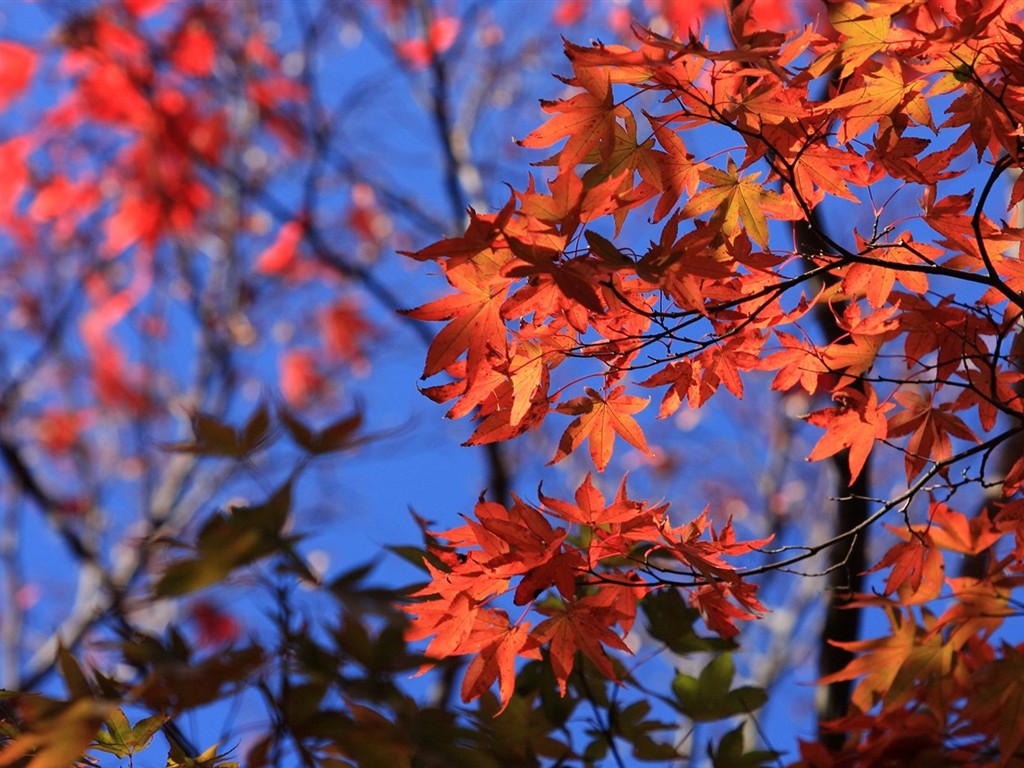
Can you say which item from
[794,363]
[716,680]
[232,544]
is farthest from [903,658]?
[232,544]

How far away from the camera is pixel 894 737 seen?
1.19m

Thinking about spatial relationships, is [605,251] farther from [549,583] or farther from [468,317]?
[549,583]

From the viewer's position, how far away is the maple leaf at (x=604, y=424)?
3.60ft

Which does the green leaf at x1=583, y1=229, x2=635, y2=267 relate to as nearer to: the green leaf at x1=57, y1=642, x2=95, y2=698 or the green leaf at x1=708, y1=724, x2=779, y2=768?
the green leaf at x1=57, y1=642, x2=95, y2=698

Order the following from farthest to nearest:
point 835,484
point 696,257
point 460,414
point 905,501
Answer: point 835,484 → point 905,501 → point 460,414 → point 696,257

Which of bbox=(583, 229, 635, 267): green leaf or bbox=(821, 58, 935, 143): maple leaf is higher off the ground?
bbox=(821, 58, 935, 143): maple leaf

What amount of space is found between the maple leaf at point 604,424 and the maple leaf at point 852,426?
226mm

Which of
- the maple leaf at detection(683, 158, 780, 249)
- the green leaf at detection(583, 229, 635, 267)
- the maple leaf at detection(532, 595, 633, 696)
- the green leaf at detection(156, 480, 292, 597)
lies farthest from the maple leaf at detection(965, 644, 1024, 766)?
the green leaf at detection(156, 480, 292, 597)

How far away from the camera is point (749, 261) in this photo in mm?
974

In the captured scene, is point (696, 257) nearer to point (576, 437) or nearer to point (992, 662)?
point (576, 437)

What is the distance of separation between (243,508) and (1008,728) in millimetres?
889

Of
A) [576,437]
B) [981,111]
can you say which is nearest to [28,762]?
[576,437]

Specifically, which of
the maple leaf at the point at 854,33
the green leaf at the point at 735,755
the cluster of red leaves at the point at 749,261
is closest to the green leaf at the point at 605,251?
the cluster of red leaves at the point at 749,261

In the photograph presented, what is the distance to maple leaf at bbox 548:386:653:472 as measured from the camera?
1098mm
